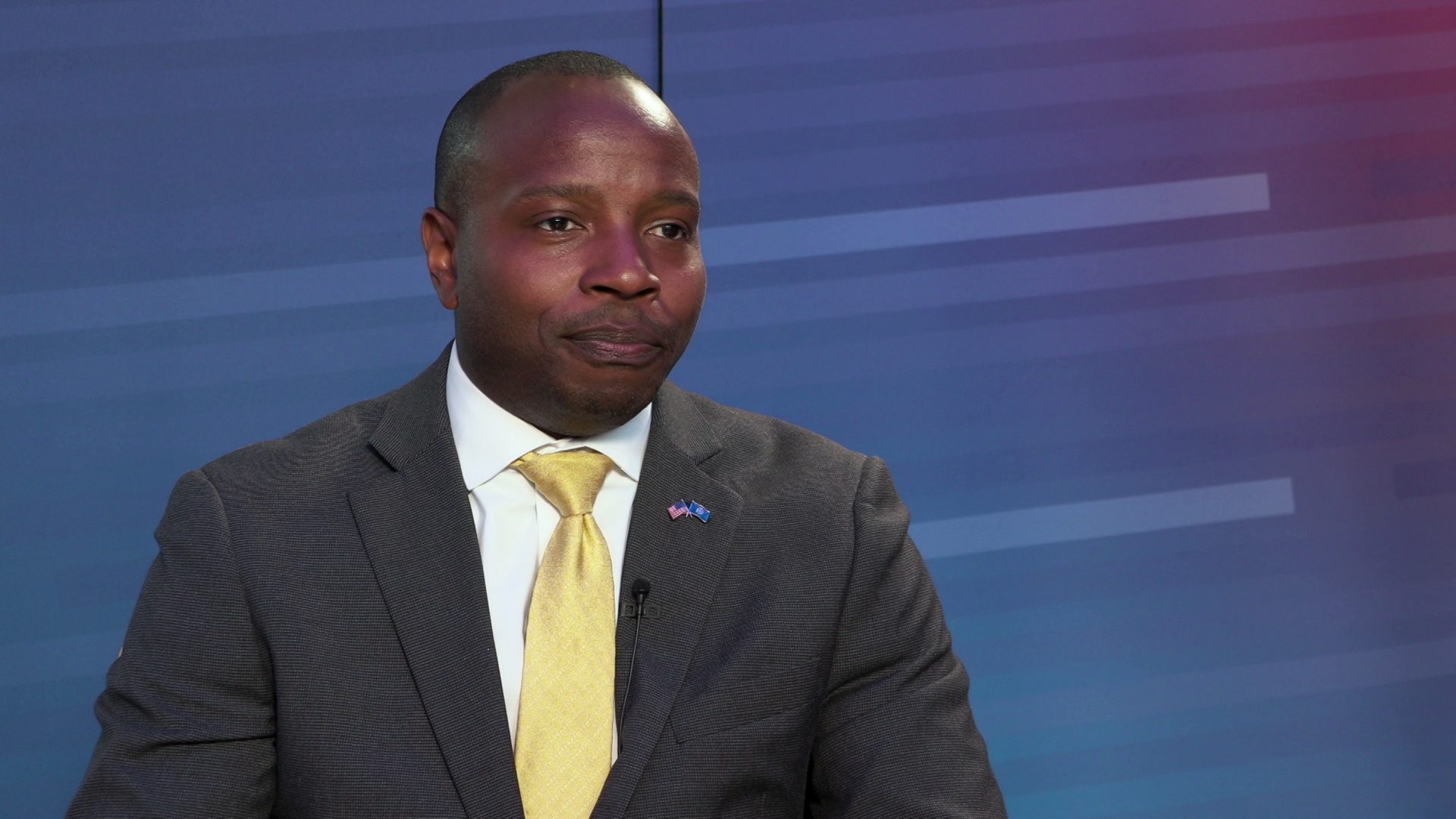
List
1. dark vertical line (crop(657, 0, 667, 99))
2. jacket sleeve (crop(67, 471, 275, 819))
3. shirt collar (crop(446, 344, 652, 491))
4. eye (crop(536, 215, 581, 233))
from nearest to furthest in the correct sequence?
jacket sleeve (crop(67, 471, 275, 819)) < eye (crop(536, 215, 581, 233)) < shirt collar (crop(446, 344, 652, 491)) < dark vertical line (crop(657, 0, 667, 99))

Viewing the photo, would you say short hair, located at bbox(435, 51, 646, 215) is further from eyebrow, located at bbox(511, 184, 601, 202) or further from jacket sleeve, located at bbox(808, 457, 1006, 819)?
jacket sleeve, located at bbox(808, 457, 1006, 819)

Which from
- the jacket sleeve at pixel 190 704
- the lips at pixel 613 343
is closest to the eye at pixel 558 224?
the lips at pixel 613 343

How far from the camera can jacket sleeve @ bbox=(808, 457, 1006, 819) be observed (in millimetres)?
1755

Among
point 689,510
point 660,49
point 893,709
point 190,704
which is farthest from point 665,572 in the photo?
point 660,49

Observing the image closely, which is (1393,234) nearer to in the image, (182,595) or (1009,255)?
(1009,255)

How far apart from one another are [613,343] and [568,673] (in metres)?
0.37

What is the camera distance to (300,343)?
2.52 m

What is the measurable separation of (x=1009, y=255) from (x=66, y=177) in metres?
1.58

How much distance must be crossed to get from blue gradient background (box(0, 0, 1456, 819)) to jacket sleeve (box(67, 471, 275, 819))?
852 mm

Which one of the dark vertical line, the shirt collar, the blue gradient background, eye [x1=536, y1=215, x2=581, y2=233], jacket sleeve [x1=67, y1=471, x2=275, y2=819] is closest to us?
jacket sleeve [x1=67, y1=471, x2=275, y2=819]

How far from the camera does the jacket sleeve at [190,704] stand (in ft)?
5.27

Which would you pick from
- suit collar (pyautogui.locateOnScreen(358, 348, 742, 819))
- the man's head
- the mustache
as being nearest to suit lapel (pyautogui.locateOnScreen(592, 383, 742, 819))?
suit collar (pyautogui.locateOnScreen(358, 348, 742, 819))

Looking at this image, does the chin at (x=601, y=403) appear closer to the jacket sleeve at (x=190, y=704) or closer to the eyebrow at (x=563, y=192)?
the eyebrow at (x=563, y=192)

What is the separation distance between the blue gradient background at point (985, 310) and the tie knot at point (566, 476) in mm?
820
